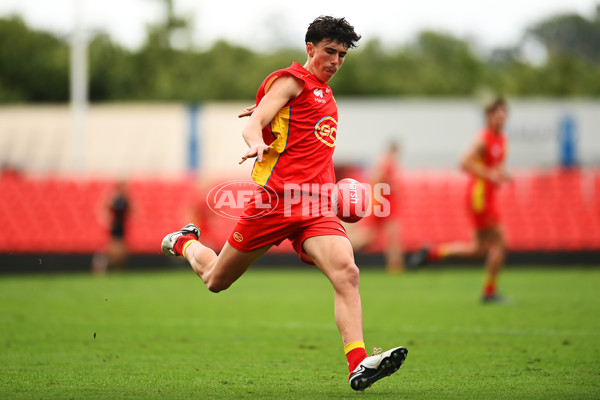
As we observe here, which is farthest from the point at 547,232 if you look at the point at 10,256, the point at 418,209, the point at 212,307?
the point at 10,256

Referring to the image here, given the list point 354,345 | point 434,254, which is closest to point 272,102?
point 354,345

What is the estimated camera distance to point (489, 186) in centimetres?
1214

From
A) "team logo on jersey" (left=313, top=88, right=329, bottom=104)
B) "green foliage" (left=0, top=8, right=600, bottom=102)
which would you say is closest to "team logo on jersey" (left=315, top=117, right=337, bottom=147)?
"team logo on jersey" (left=313, top=88, right=329, bottom=104)

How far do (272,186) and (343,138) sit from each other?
99.7ft

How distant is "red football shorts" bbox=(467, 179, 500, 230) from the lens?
12.0 metres

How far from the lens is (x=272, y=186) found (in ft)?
20.2

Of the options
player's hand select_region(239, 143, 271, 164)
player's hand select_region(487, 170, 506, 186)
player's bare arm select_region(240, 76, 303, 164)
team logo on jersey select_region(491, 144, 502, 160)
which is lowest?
player's hand select_region(487, 170, 506, 186)

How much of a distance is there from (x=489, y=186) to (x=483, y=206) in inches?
13.1

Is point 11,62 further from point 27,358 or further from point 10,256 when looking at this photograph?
point 27,358

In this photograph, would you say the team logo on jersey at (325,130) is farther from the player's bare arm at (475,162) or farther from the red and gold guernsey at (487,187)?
the red and gold guernsey at (487,187)

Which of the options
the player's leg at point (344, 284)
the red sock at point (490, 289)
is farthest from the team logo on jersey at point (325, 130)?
the red sock at point (490, 289)

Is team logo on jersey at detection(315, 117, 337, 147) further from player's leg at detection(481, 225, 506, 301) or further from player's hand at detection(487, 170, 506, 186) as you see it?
player's leg at detection(481, 225, 506, 301)

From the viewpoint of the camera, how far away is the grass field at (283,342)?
20.2 ft

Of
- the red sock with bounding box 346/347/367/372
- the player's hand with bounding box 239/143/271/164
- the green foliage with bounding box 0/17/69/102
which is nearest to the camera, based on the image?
the player's hand with bounding box 239/143/271/164
